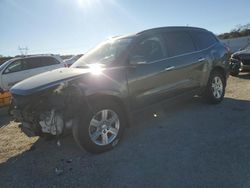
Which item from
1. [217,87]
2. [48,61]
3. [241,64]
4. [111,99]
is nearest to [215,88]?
[217,87]

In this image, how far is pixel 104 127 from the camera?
4555mm

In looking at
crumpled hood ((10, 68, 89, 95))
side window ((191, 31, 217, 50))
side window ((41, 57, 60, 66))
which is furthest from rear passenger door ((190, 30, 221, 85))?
side window ((41, 57, 60, 66))

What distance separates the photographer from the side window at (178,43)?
228 inches

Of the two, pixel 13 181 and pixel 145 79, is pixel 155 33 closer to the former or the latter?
pixel 145 79

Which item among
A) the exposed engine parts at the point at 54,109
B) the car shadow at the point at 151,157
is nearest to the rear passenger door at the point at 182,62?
the car shadow at the point at 151,157

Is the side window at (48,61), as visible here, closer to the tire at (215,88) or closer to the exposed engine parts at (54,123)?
the tire at (215,88)

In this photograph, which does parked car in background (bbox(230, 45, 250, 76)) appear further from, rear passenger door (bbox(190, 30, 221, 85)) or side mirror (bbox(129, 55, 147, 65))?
side mirror (bbox(129, 55, 147, 65))

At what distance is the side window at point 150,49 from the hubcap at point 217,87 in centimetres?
198

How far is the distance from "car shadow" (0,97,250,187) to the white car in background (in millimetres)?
7629

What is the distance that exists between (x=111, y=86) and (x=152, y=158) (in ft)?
4.11

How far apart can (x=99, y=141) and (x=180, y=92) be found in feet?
7.12

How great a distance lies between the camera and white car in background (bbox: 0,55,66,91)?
12.2 m

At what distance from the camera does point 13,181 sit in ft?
13.0

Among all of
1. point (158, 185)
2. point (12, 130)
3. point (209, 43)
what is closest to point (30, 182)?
point (158, 185)
